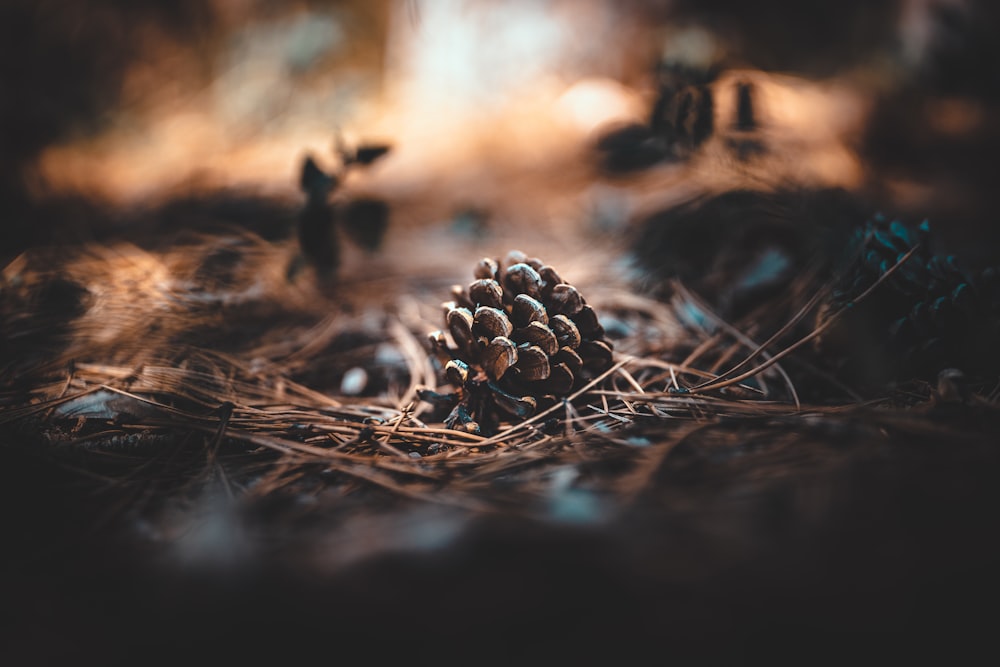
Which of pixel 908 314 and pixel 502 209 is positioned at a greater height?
pixel 502 209

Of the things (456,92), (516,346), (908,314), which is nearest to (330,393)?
(516,346)

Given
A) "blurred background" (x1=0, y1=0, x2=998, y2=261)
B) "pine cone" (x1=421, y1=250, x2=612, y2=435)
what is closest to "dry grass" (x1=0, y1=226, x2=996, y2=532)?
"pine cone" (x1=421, y1=250, x2=612, y2=435)

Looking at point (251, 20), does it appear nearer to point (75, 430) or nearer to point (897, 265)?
point (75, 430)

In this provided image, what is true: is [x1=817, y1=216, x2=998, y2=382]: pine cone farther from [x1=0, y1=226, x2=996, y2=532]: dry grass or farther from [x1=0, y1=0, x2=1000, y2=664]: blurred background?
[x1=0, y1=0, x2=1000, y2=664]: blurred background

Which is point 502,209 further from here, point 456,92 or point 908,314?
point 908,314

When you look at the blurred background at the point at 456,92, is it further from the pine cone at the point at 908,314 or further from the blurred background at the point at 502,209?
the pine cone at the point at 908,314

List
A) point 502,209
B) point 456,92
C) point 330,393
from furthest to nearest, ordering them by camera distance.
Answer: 1. point 456,92
2. point 502,209
3. point 330,393
